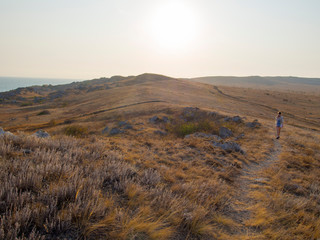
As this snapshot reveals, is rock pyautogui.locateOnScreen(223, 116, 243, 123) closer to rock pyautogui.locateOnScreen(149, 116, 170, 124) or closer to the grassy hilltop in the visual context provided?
rock pyautogui.locateOnScreen(149, 116, 170, 124)

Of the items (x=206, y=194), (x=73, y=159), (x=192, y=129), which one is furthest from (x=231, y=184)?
(x=192, y=129)

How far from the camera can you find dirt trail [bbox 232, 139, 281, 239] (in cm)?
361

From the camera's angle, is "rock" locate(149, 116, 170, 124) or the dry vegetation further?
"rock" locate(149, 116, 170, 124)

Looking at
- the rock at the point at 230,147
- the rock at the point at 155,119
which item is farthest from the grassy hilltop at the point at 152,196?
the rock at the point at 155,119

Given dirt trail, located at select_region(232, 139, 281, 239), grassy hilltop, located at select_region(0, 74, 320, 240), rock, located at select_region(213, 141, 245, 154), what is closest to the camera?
grassy hilltop, located at select_region(0, 74, 320, 240)

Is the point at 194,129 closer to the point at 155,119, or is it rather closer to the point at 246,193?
the point at 155,119

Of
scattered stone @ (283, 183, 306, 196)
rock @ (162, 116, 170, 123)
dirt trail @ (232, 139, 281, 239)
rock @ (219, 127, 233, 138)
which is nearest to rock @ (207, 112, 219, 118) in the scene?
rock @ (162, 116, 170, 123)

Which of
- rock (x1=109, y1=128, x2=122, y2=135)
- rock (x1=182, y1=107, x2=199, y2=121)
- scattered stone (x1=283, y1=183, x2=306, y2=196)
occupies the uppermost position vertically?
rock (x1=182, y1=107, x2=199, y2=121)

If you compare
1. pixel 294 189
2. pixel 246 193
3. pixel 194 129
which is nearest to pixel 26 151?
pixel 246 193

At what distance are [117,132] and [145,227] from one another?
1390 centimetres

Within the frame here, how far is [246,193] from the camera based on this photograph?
5.53 m

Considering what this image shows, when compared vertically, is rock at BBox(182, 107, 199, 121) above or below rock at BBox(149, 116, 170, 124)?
above

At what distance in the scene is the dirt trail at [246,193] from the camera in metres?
3.61

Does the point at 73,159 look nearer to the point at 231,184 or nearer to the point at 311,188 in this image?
the point at 231,184
